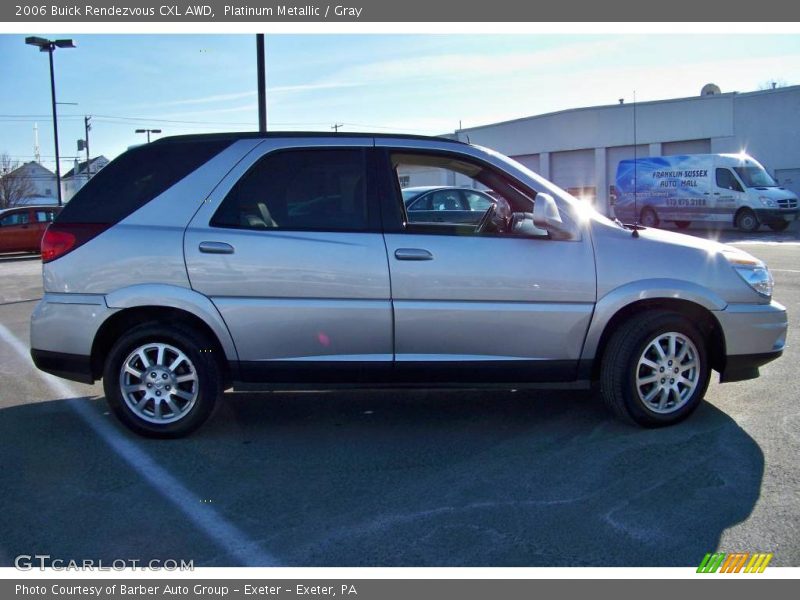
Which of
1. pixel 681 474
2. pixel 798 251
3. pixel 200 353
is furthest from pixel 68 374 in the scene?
pixel 798 251

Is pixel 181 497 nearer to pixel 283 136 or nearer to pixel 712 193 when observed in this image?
pixel 283 136

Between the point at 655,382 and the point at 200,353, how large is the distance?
295cm

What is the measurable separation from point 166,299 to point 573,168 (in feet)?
132

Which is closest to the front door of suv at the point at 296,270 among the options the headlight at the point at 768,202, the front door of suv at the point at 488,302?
the front door of suv at the point at 488,302

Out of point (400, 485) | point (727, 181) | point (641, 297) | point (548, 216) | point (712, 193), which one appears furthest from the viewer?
point (712, 193)

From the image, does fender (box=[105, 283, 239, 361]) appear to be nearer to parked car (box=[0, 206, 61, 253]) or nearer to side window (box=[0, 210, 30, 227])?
parked car (box=[0, 206, 61, 253])

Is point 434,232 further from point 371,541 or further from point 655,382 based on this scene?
point 371,541

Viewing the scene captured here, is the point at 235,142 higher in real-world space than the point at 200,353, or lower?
higher

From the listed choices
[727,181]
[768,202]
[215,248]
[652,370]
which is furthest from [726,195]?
[215,248]

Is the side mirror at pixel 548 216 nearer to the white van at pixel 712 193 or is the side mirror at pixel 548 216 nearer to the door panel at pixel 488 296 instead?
the door panel at pixel 488 296

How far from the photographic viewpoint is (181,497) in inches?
166

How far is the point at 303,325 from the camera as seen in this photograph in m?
4.98

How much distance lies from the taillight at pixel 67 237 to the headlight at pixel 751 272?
13.5 ft

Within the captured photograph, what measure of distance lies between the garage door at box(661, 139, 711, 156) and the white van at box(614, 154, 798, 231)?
9604 mm
